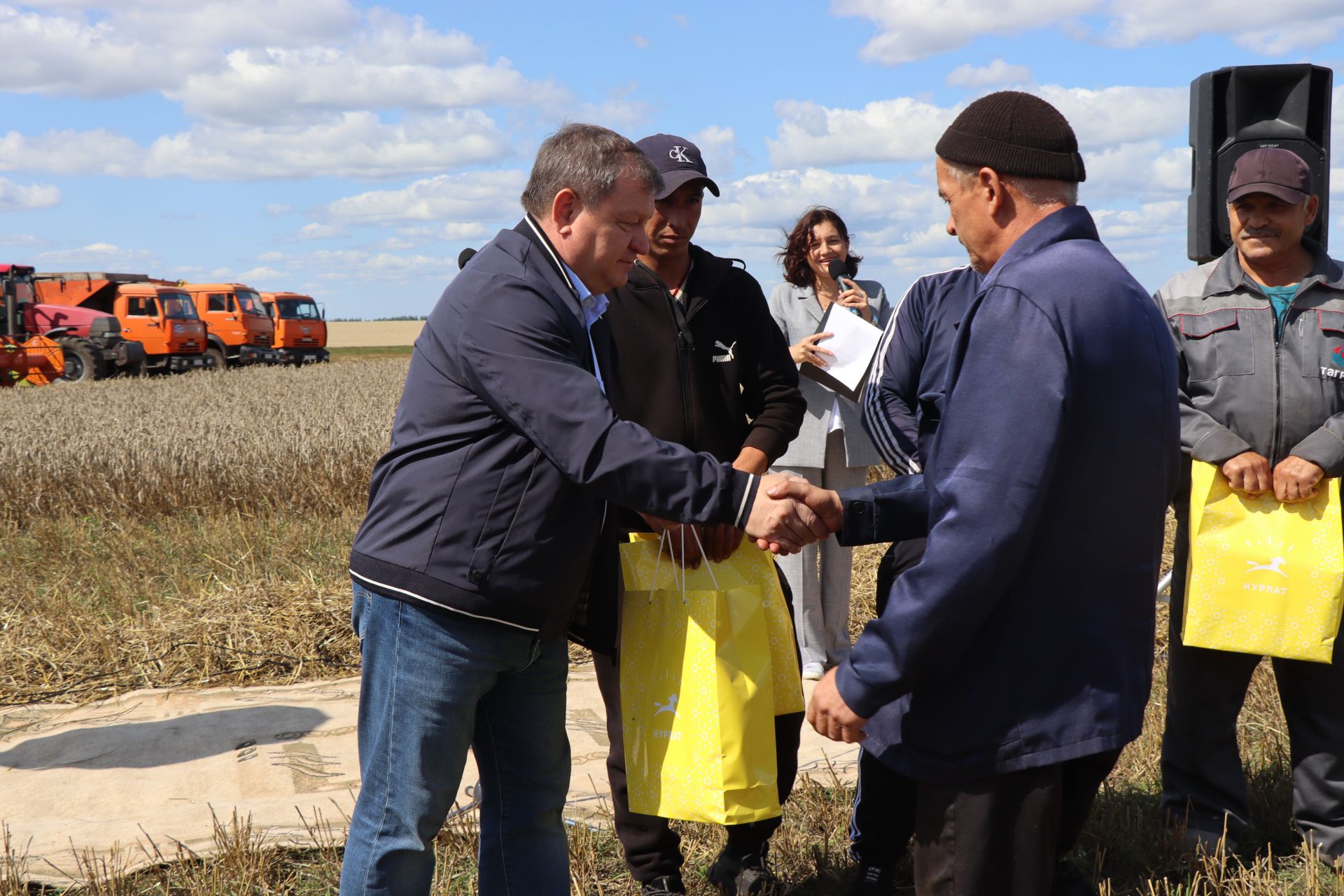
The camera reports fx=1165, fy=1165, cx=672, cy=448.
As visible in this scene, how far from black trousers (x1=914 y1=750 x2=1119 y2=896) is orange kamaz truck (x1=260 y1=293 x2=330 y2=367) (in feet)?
123

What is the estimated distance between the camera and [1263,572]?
346 cm

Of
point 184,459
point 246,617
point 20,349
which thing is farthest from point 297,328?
point 246,617

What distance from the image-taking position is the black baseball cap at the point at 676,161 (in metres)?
3.46

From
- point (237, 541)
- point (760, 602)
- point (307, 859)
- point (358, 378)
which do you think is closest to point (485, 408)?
point (760, 602)

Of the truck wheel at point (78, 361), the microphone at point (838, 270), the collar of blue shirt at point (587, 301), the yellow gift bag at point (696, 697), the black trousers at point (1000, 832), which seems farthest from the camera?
the truck wheel at point (78, 361)

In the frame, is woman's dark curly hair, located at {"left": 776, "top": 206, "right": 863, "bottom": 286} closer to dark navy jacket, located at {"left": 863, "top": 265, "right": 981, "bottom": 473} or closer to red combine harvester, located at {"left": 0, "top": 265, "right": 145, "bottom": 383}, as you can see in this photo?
dark navy jacket, located at {"left": 863, "top": 265, "right": 981, "bottom": 473}

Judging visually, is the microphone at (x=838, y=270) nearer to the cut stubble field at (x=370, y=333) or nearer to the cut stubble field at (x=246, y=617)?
the cut stubble field at (x=246, y=617)

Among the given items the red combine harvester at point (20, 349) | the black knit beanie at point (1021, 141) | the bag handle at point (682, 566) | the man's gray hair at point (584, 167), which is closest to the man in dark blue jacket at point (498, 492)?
the man's gray hair at point (584, 167)

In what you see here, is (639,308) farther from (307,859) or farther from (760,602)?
(307,859)

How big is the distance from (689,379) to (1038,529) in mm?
1575

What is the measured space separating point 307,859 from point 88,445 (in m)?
9.38

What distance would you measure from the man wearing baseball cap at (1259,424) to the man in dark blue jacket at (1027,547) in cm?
158

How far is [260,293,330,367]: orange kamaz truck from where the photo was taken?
3822 centimetres

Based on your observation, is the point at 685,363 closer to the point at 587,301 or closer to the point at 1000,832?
the point at 587,301
